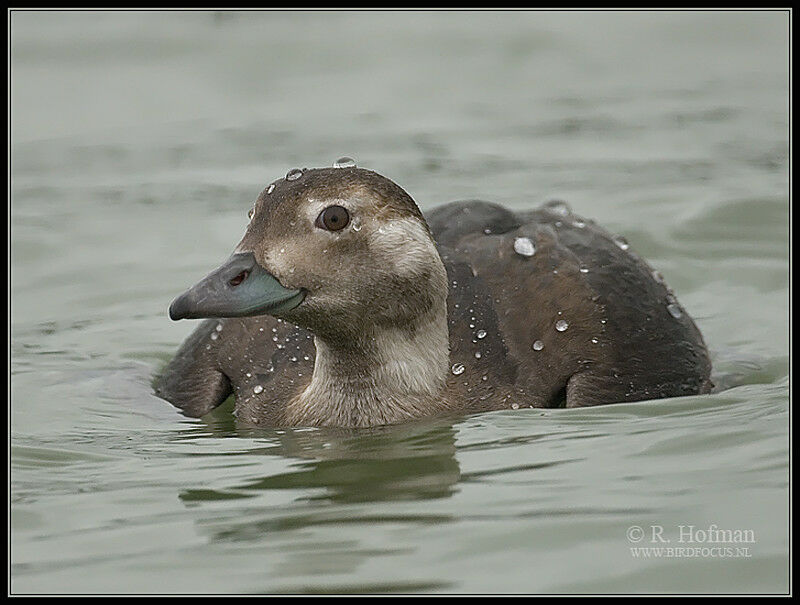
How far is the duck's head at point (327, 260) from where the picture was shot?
7578 mm

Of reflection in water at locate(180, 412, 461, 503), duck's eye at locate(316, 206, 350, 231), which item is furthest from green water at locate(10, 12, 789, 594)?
duck's eye at locate(316, 206, 350, 231)

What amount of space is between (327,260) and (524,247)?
1.48 m

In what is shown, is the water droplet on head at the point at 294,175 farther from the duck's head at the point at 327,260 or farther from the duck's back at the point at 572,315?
the duck's back at the point at 572,315

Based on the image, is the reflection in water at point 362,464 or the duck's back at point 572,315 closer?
the reflection in water at point 362,464

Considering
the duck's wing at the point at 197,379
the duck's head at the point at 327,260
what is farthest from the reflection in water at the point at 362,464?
the duck's head at the point at 327,260

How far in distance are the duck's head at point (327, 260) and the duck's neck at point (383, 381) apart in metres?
0.18

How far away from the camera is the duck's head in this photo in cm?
758

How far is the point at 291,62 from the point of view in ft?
53.8

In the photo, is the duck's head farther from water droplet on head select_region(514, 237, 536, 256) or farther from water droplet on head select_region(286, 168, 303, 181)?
water droplet on head select_region(514, 237, 536, 256)

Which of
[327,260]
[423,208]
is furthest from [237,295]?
[423,208]

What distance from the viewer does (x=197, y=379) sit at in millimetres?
8953

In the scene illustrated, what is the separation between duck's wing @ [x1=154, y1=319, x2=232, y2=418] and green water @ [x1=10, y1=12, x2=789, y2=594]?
Answer: 148mm

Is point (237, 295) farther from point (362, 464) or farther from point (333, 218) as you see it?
point (362, 464)

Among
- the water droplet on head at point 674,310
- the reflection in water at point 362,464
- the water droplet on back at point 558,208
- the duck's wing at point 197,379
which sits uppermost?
the water droplet on back at point 558,208
